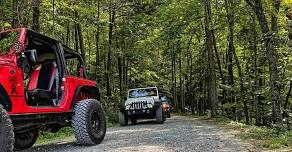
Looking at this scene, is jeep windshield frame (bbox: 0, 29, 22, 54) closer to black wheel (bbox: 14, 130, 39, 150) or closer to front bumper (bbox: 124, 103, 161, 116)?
black wheel (bbox: 14, 130, 39, 150)

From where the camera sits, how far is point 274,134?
40.2ft

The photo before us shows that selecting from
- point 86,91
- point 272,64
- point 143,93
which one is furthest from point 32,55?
point 143,93

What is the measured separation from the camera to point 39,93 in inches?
376

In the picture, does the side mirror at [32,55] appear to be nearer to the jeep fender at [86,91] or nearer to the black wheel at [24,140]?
the jeep fender at [86,91]

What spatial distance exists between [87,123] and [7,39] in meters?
2.86

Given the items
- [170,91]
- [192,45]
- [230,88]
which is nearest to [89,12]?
[230,88]

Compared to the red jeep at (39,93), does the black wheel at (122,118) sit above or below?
below

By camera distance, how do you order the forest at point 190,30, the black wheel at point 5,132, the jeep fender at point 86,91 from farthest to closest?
the forest at point 190,30, the jeep fender at point 86,91, the black wheel at point 5,132

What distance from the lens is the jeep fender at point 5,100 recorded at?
26.0 feet

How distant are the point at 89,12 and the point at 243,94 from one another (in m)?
10.9

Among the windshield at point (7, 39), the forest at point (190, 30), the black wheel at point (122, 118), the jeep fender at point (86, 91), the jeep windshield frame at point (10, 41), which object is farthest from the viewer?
the black wheel at point (122, 118)

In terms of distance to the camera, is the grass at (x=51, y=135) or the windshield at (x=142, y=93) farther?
the windshield at (x=142, y=93)

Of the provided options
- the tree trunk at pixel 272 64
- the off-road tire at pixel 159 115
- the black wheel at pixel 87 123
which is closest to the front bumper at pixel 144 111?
the off-road tire at pixel 159 115

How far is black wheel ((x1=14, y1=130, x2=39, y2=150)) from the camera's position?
424 inches
